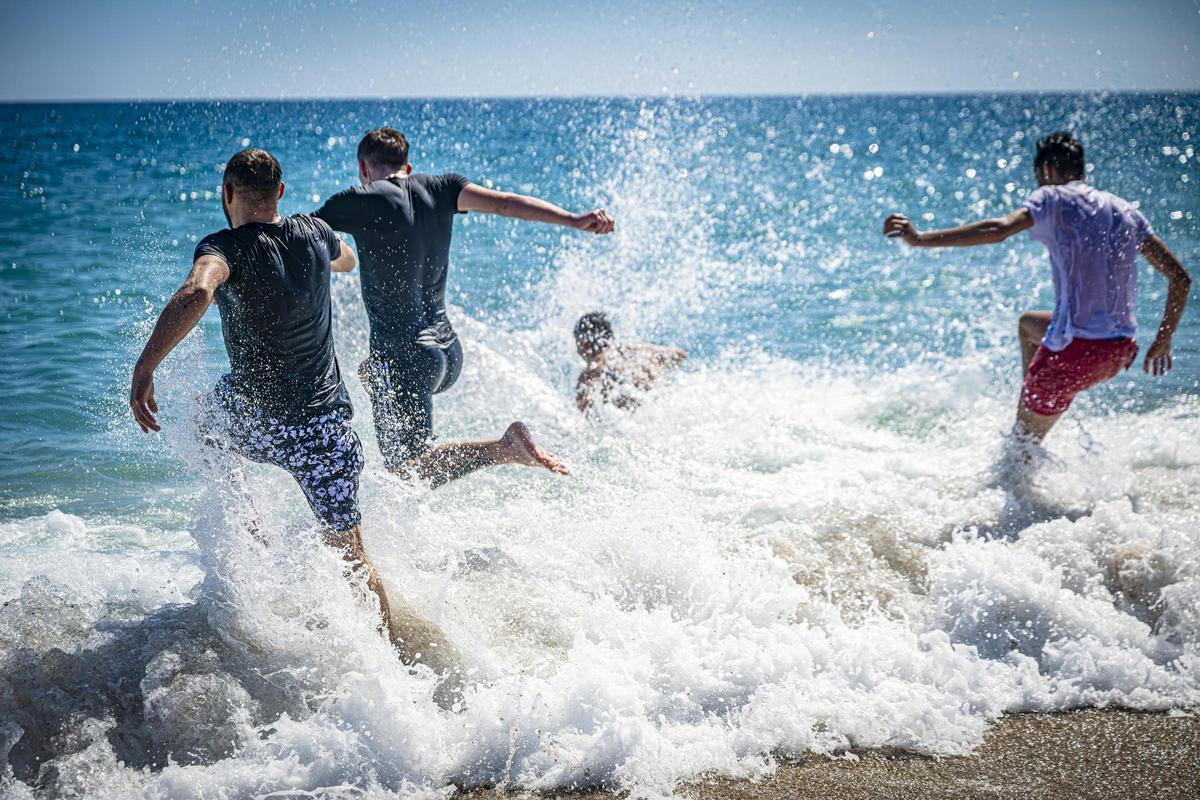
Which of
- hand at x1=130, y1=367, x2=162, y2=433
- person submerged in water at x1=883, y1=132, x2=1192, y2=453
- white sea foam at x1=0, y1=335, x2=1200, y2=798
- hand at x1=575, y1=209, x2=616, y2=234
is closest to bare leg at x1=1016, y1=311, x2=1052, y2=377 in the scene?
person submerged in water at x1=883, y1=132, x2=1192, y2=453

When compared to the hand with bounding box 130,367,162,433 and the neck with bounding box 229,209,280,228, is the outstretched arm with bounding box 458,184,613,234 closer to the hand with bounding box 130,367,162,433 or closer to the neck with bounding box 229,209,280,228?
the neck with bounding box 229,209,280,228

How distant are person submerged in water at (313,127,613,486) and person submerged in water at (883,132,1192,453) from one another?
2.14m

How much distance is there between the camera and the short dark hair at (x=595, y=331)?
6.75 meters

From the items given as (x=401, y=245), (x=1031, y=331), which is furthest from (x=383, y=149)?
(x=1031, y=331)

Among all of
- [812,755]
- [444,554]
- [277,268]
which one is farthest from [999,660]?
[277,268]

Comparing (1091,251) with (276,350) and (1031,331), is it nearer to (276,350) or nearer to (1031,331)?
(1031,331)

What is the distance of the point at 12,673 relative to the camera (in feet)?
11.0

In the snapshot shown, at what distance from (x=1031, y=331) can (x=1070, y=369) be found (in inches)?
17.6

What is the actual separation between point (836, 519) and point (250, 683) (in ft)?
10.6

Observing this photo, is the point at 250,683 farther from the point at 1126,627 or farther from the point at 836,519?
the point at 1126,627

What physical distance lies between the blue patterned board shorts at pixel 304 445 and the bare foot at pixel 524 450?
102 centimetres

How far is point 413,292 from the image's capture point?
4.43 metres

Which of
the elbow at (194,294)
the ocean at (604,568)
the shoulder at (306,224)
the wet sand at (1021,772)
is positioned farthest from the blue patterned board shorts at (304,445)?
the wet sand at (1021,772)

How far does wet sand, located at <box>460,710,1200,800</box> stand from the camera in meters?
3.11
